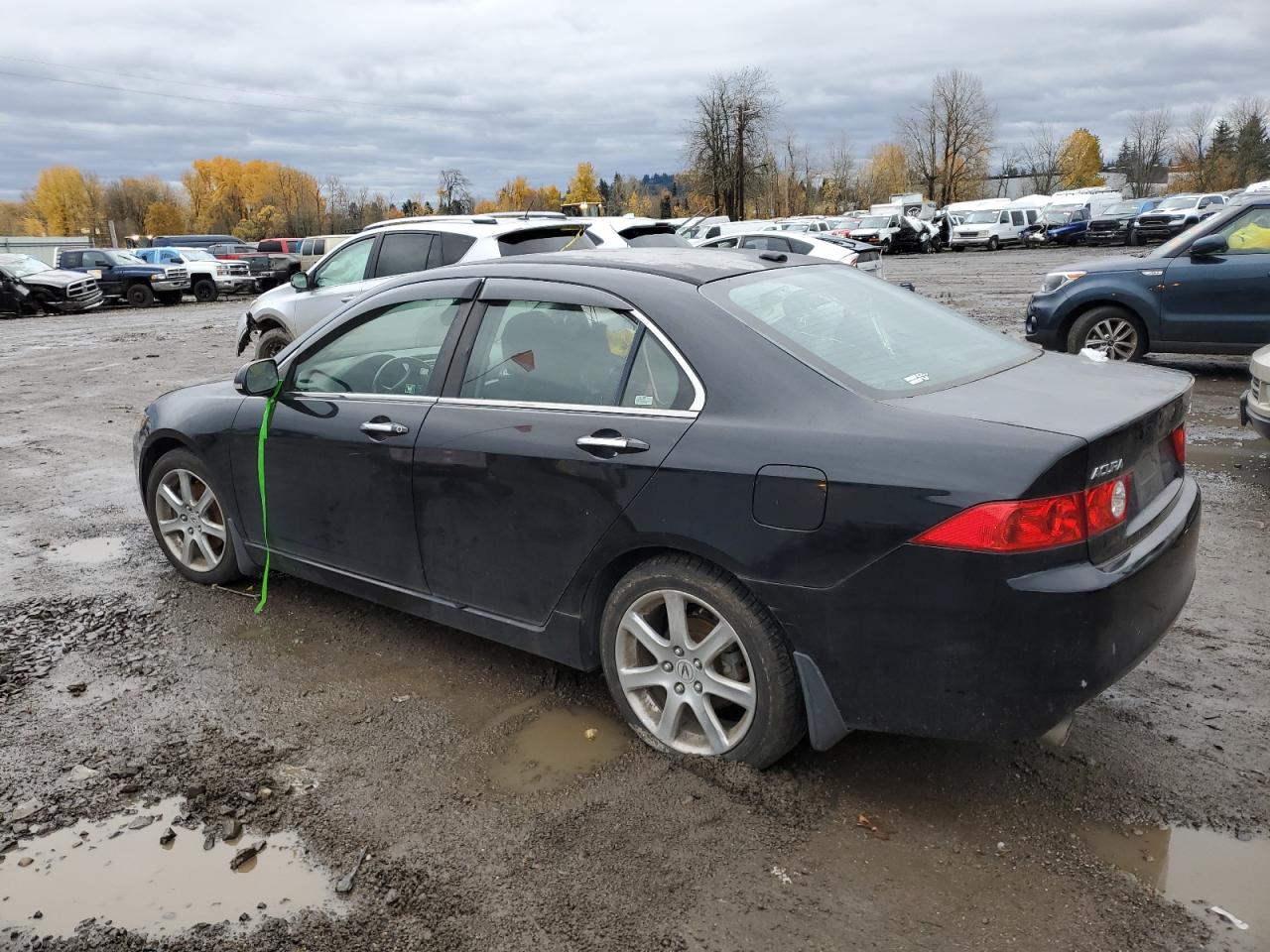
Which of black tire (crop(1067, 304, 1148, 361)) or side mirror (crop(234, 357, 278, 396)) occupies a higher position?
side mirror (crop(234, 357, 278, 396))

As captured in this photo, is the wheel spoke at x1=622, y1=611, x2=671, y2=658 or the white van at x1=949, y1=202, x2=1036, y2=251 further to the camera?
the white van at x1=949, y1=202, x2=1036, y2=251

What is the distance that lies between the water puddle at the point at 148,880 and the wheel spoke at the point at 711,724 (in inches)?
47.2

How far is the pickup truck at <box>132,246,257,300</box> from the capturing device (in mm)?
31094

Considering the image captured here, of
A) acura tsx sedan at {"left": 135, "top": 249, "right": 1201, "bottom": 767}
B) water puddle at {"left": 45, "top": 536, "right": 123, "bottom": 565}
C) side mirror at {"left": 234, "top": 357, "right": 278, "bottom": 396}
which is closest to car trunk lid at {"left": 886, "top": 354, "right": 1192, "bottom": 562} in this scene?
acura tsx sedan at {"left": 135, "top": 249, "right": 1201, "bottom": 767}

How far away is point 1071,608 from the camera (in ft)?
8.57

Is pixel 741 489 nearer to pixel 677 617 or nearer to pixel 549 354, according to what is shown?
pixel 677 617

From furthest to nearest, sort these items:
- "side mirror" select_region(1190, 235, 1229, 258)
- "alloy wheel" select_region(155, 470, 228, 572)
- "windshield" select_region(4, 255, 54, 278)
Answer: "windshield" select_region(4, 255, 54, 278), "side mirror" select_region(1190, 235, 1229, 258), "alloy wheel" select_region(155, 470, 228, 572)

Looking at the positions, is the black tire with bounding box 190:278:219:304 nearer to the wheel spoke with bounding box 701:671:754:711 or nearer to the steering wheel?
the steering wheel

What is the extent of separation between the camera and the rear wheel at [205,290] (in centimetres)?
3119

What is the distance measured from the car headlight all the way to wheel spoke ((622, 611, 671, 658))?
26.9 ft

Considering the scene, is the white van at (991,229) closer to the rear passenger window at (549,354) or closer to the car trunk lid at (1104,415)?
the car trunk lid at (1104,415)

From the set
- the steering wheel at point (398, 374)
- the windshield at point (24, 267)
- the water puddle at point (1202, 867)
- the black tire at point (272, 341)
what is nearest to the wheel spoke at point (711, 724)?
the water puddle at point (1202, 867)

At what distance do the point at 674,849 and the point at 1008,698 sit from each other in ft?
3.33

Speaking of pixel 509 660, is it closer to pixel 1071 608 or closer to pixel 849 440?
pixel 849 440
